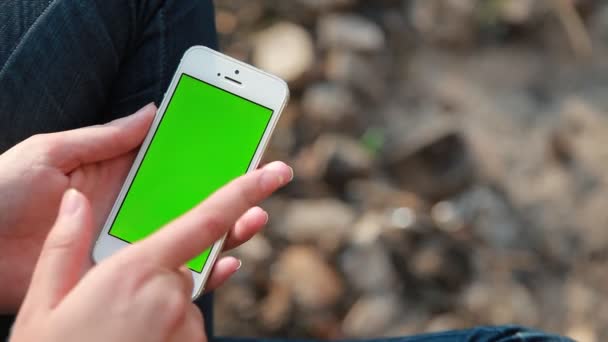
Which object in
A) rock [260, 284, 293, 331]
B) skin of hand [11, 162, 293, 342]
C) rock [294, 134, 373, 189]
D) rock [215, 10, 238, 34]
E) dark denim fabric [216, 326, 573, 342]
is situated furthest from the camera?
rock [215, 10, 238, 34]

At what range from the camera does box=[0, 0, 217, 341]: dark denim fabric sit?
38.0 inches

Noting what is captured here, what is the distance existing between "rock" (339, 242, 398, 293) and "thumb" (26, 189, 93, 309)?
2.97ft

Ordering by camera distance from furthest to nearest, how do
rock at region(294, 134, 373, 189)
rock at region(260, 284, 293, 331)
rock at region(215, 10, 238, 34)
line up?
rock at region(215, 10, 238, 34)
rock at region(294, 134, 373, 189)
rock at region(260, 284, 293, 331)

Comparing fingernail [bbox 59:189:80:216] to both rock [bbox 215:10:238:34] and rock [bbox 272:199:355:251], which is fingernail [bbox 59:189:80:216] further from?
rock [bbox 215:10:238:34]

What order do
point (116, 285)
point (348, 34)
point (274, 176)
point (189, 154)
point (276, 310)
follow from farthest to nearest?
point (348, 34), point (276, 310), point (189, 154), point (274, 176), point (116, 285)

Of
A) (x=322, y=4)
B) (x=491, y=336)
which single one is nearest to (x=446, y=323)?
(x=491, y=336)

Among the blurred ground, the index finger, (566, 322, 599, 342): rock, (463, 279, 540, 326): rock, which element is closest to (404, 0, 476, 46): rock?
the blurred ground

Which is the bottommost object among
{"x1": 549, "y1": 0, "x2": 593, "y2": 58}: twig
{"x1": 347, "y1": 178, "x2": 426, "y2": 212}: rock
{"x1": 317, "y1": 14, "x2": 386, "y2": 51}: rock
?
{"x1": 347, "y1": 178, "x2": 426, "y2": 212}: rock

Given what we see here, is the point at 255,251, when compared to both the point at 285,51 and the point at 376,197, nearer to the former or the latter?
the point at 376,197

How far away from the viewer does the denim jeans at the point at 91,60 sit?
0.96 m

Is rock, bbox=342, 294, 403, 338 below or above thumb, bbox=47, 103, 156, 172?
below

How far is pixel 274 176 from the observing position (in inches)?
31.4

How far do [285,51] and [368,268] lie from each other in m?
0.58

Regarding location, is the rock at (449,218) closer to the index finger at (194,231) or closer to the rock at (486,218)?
the rock at (486,218)
